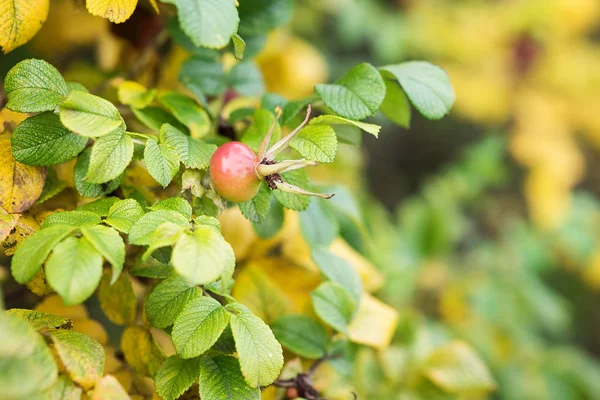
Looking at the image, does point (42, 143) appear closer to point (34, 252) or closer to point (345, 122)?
point (34, 252)

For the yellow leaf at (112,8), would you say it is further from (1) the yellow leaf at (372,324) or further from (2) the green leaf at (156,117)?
(1) the yellow leaf at (372,324)

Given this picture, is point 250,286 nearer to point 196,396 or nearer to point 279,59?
point 196,396

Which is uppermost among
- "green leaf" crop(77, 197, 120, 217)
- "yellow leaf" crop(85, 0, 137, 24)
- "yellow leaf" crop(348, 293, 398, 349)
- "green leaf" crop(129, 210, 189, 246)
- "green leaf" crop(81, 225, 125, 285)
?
"yellow leaf" crop(85, 0, 137, 24)

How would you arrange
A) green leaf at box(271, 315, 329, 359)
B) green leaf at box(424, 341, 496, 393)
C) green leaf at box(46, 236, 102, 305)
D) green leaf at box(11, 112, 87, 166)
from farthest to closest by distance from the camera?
green leaf at box(424, 341, 496, 393) < green leaf at box(271, 315, 329, 359) < green leaf at box(11, 112, 87, 166) < green leaf at box(46, 236, 102, 305)

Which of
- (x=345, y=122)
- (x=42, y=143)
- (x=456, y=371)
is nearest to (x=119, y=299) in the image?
(x=42, y=143)

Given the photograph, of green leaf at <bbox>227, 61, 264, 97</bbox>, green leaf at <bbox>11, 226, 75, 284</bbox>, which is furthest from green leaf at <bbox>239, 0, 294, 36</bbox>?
green leaf at <bbox>11, 226, 75, 284</bbox>

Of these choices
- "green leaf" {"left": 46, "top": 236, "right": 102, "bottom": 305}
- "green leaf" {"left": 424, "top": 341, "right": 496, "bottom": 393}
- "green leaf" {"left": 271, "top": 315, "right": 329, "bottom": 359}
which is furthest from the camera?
"green leaf" {"left": 424, "top": 341, "right": 496, "bottom": 393}

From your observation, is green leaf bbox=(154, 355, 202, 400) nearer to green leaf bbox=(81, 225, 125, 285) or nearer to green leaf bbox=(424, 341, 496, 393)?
A: green leaf bbox=(81, 225, 125, 285)
